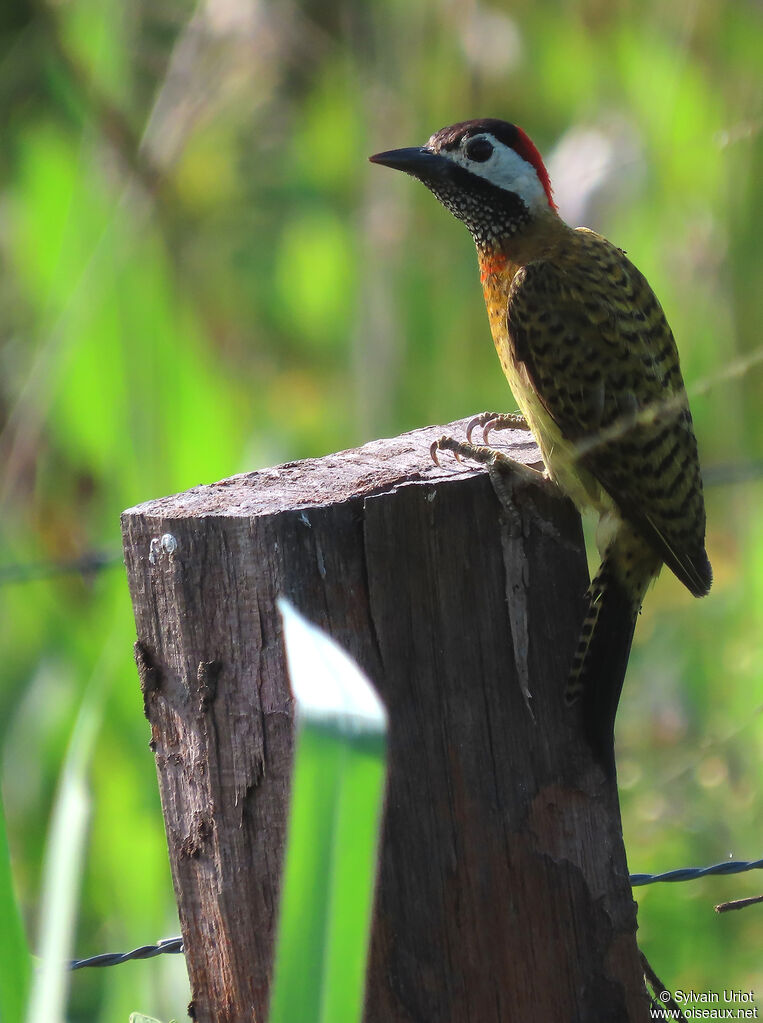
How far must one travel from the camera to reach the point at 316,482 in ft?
5.00

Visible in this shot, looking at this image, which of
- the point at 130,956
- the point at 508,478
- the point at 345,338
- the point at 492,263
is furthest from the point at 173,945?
the point at 345,338

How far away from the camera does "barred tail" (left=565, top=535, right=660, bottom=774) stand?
5.08 feet

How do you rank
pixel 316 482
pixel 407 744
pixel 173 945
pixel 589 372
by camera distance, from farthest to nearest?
pixel 589 372
pixel 173 945
pixel 316 482
pixel 407 744

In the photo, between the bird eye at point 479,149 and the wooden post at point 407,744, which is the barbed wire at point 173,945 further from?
the bird eye at point 479,149

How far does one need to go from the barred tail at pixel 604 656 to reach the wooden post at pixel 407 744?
50 mm

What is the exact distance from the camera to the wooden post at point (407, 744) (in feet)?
4.50

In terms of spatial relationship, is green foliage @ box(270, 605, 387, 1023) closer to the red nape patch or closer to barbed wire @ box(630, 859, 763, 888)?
barbed wire @ box(630, 859, 763, 888)

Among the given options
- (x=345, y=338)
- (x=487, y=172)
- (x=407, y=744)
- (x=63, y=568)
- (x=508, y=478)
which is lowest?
(x=407, y=744)

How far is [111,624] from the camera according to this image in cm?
272

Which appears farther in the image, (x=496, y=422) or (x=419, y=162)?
(x=419, y=162)

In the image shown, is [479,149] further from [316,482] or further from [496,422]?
[316,482]

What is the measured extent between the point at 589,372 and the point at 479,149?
629 millimetres

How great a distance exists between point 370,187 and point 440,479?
2.32m

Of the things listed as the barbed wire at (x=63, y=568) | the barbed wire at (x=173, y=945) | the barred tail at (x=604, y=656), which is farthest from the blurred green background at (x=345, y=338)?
the barred tail at (x=604, y=656)
